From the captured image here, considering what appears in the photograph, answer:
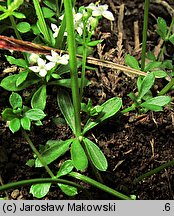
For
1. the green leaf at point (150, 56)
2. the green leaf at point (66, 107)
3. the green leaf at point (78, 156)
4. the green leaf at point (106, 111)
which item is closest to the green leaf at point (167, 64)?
the green leaf at point (150, 56)

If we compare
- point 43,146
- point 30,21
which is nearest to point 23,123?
point 43,146

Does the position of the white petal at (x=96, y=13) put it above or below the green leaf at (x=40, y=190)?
above

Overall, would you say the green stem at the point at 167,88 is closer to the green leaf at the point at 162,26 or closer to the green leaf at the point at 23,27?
the green leaf at the point at 162,26

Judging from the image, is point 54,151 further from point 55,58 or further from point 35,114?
point 55,58

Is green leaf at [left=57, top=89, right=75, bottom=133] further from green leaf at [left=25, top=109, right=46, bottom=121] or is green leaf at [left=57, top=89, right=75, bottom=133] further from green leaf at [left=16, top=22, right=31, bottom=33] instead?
green leaf at [left=16, top=22, right=31, bottom=33]

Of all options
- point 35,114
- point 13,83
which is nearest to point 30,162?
point 35,114

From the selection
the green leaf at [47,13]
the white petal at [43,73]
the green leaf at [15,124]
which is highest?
the green leaf at [47,13]
